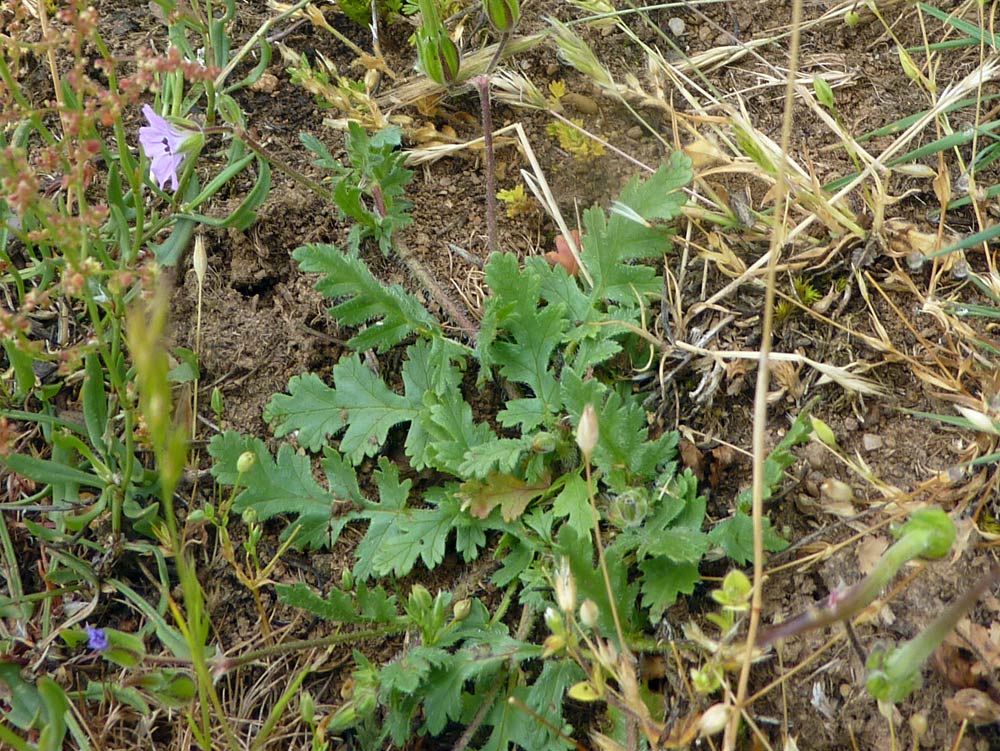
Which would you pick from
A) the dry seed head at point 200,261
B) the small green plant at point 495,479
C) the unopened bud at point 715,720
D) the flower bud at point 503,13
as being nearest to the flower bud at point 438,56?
the flower bud at point 503,13

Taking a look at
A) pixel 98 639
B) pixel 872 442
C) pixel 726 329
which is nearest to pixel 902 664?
pixel 872 442

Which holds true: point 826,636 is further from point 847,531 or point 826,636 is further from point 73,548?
point 73,548

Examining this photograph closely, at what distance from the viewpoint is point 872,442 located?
1.83 metres

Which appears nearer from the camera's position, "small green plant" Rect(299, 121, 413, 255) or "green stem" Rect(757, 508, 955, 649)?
"green stem" Rect(757, 508, 955, 649)

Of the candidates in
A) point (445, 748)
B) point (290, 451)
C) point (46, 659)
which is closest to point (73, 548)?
point (46, 659)

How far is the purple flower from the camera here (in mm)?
2020

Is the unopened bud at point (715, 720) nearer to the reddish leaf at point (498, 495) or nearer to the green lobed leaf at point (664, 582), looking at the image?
the green lobed leaf at point (664, 582)

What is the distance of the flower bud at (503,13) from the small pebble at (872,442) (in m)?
1.21

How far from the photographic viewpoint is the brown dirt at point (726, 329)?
5.40ft

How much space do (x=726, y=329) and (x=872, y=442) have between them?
0.39 metres

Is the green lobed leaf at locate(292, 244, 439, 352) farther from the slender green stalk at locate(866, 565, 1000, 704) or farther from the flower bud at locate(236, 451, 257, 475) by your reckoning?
the slender green stalk at locate(866, 565, 1000, 704)

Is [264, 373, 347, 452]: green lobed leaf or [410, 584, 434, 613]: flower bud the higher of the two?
[264, 373, 347, 452]: green lobed leaf

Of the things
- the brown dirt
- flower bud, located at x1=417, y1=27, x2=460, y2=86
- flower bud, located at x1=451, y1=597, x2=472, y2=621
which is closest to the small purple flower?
the brown dirt

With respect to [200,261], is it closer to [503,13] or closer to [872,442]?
[503,13]
